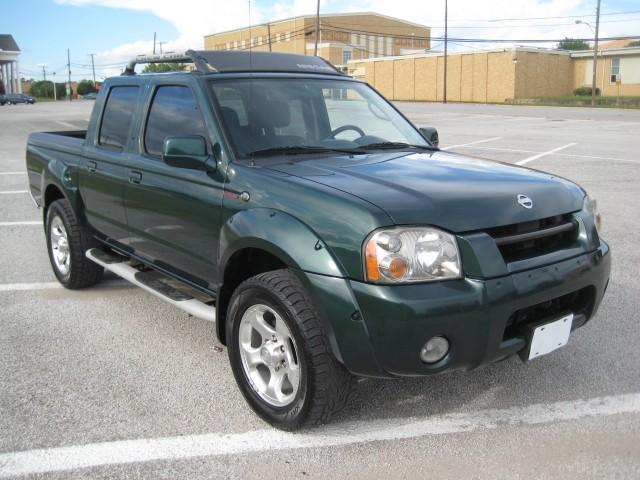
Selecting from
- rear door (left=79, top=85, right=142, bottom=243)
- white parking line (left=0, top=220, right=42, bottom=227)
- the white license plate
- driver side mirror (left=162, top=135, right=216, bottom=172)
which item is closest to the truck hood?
driver side mirror (left=162, top=135, right=216, bottom=172)

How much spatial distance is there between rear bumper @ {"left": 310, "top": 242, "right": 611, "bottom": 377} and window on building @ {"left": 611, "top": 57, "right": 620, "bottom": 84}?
60625 mm

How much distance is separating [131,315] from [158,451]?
6.84 feet

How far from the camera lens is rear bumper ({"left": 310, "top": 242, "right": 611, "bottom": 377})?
2.86 meters

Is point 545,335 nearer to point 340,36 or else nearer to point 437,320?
point 437,320

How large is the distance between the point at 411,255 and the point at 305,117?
66.4 inches

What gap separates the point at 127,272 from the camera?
481 cm

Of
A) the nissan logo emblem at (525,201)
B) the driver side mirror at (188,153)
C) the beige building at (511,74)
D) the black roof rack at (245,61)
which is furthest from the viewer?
the beige building at (511,74)

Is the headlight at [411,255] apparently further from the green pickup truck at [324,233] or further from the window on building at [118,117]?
the window on building at [118,117]

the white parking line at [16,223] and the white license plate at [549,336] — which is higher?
the white license plate at [549,336]

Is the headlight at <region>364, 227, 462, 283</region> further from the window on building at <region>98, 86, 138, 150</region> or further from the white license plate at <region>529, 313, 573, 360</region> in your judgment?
the window on building at <region>98, 86, 138, 150</region>

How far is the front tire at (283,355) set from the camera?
3.10 metres

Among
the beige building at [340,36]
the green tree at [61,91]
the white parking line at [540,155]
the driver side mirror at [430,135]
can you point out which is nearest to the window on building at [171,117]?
the driver side mirror at [430,135]

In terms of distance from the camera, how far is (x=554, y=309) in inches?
134

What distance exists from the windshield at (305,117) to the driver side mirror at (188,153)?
0.20m
